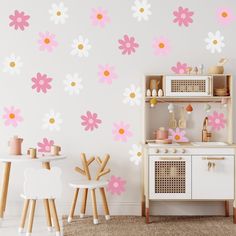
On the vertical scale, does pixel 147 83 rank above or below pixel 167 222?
above

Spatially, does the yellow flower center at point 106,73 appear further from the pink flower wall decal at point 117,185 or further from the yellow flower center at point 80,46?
the pink flower wall decal at point 117,185

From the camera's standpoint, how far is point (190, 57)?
475 centimetres

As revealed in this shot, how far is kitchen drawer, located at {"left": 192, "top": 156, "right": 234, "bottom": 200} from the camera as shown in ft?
14.1

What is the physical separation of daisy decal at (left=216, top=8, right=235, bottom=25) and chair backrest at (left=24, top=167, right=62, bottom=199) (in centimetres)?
240

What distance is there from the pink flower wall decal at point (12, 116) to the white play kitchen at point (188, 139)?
4.36ft

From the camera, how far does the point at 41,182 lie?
3.66m

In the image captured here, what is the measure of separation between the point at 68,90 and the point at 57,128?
42 cm

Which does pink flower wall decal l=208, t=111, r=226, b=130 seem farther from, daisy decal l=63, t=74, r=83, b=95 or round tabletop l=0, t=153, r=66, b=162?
round tabletop l=0, t=153, r=66, b=162

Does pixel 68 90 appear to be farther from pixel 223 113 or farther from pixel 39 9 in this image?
pixel 223 113

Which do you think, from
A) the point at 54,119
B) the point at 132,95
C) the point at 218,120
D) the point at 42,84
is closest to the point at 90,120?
the point at 54,119

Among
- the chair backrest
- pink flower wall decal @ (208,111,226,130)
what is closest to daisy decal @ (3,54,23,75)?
the chair backrest

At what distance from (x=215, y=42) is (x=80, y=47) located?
142 cm

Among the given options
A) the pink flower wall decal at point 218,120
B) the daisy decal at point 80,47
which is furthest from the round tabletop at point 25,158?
the pink flower wall decal at point 218,120

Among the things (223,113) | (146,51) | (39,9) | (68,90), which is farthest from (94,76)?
(223,113)
